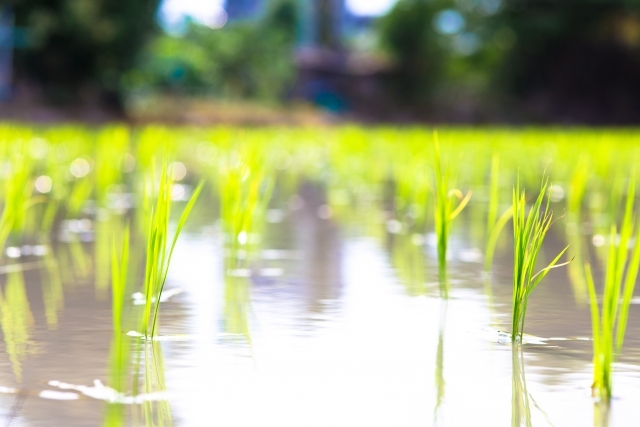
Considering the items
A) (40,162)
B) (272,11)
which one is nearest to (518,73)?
(272,11)

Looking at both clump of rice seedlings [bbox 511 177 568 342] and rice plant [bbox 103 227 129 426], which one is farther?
clump of rice seedlings [bbox 511 177 568 342]

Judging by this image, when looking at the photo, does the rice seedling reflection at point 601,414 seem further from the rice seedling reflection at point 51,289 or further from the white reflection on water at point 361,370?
the rice seedling reflection at point 51,289

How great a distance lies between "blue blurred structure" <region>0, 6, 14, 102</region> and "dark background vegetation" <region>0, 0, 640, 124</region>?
15.3 ft

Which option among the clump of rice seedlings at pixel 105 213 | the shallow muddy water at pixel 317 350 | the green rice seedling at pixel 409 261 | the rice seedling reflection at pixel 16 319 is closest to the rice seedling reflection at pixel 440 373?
the shallow muddy water at pixel 317 350

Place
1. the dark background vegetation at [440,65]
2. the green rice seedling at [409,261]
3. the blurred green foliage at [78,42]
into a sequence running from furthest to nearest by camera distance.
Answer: the dark background vegetation at [440,65] → the blurred green foliage at [78,42] → the green rice seedling at [409,261]

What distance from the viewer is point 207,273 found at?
2141 mm

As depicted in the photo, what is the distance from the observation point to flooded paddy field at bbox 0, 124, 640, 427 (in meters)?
1.14

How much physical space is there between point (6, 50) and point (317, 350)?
1335 cm

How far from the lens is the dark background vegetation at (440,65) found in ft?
67.4

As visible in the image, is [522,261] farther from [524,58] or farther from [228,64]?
[524,58]

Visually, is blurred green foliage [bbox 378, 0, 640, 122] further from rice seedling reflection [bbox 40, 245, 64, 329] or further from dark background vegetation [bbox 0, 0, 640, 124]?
rice seedling reflection [bbox 40, 245, 64, 329]

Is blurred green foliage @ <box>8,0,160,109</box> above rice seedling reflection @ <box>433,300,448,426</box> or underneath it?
A: above

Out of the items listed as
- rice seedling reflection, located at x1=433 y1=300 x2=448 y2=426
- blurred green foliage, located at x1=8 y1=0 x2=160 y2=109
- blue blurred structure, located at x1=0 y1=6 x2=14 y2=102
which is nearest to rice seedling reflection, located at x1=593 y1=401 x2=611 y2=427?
rice seedling reflection, located at x1=433 y1=300 x2=448 y2=426

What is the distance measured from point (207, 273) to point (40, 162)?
386 centimetres
